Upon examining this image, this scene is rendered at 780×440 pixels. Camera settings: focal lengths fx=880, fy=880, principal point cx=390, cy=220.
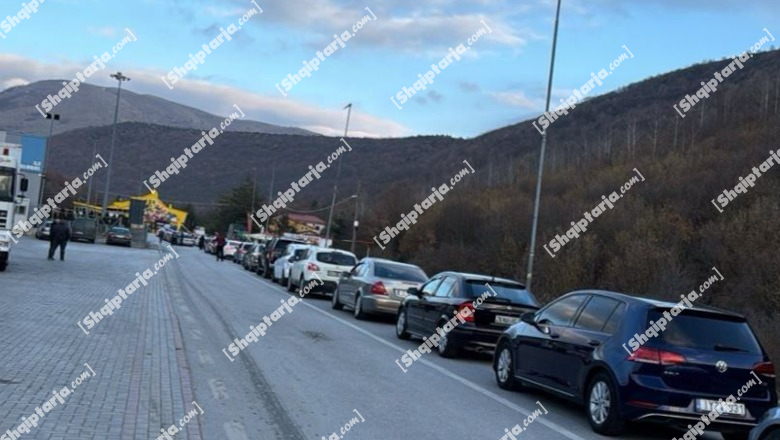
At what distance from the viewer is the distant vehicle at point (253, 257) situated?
41.1 meters

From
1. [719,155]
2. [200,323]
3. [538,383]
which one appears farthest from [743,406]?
[719,155]

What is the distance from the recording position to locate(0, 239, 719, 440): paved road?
816 centimetres

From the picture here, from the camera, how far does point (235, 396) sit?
9.76 m

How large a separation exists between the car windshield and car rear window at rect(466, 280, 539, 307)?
18.5 ft

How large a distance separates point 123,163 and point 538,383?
114459 millimetres

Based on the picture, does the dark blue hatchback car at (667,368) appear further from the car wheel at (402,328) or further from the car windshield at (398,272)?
the car windshield at (398,272)

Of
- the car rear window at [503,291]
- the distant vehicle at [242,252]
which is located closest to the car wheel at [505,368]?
the car rear window at [503,291]

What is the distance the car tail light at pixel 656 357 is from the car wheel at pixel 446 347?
568 cm

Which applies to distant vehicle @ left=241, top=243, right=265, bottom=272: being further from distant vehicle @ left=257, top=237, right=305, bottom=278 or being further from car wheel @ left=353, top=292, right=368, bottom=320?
car wheel @ left=353, top=292, right=368, bottom=320

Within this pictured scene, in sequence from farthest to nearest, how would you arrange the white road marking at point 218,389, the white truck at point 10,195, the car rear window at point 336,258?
the car rear window at point 336,258 < the white truck at point 10,195 < the white road marking at point 218,389

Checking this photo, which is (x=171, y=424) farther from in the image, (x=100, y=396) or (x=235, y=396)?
(x=235, y=396)

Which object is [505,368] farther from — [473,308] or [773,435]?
[773,435]

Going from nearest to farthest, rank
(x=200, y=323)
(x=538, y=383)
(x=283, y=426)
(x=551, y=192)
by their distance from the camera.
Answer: (x=283, y=426)
(x=538, y=383)
(x=200, y=323)
(x=551, y=192)

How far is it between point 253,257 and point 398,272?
2291 cm
